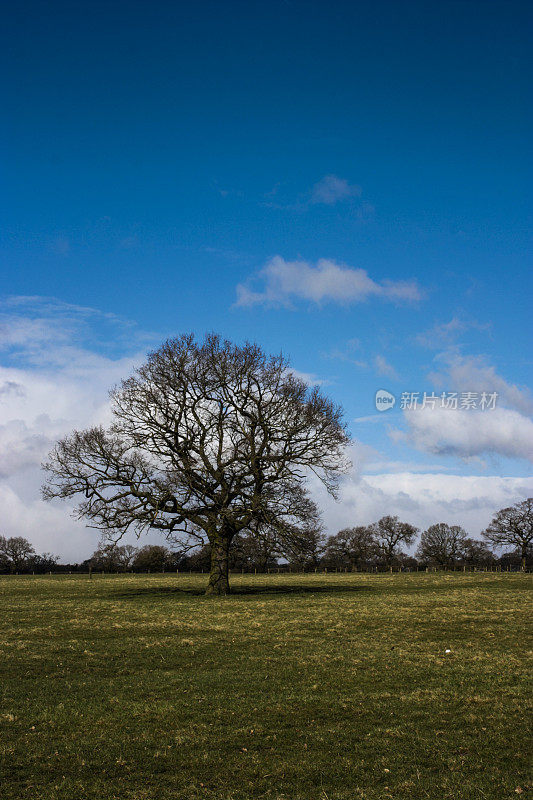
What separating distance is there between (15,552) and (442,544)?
3664 inches

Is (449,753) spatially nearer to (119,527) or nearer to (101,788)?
(101,788)

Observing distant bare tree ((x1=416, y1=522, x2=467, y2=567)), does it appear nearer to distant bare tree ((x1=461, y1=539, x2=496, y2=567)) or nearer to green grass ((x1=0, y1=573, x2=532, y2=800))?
distant bare tree ((x1=461, y1=539, x2=496, y2=567))

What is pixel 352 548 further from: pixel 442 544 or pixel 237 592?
pixel 237 592

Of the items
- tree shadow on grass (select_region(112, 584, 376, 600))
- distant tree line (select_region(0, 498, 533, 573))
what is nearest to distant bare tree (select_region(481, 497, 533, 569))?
distant tree line (select_region(0, 498, 533, 573))

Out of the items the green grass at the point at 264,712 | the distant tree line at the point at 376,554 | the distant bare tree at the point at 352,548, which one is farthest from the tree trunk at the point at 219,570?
the distant bare tree at the point at 352,548

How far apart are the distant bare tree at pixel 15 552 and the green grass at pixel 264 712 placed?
10246 cm

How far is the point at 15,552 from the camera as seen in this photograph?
118938 mm

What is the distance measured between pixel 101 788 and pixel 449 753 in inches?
199

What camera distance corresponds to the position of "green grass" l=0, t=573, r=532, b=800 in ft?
25.4

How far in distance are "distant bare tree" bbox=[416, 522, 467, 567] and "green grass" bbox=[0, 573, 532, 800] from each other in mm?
115091

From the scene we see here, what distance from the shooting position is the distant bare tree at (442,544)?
424 ft

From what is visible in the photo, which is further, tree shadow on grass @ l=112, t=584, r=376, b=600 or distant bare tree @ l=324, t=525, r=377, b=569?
distant bare tree @ l=324, t=525, r=377, b=569

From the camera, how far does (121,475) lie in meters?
35.2

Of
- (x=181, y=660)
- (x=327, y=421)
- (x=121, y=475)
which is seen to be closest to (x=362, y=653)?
(x=181, y=660)
